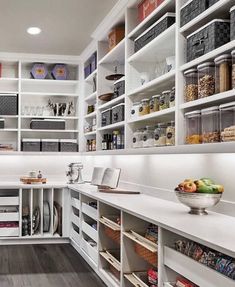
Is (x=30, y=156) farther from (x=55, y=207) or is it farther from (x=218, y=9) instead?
(x=218, y=9)

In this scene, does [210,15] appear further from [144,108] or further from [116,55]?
[116,55]

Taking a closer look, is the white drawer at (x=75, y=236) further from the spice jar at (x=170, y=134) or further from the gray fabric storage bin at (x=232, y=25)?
the gray fabric storage bin at (x=232, y=25)

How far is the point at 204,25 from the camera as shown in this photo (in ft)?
9.33

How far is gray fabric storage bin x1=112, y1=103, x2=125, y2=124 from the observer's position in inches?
177

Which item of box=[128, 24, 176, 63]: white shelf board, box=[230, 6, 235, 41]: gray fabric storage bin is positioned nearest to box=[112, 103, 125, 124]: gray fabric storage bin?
box=[128, 24, 176, 63]: white shelf board

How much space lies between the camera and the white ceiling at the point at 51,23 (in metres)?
4.29

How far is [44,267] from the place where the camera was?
4457 millimetres

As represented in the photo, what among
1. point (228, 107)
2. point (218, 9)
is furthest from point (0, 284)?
point (218, 9)

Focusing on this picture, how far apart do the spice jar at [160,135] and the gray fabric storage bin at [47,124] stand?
306cm

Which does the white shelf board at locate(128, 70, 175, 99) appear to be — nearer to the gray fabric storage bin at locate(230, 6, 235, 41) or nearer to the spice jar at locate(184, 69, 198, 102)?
the spice jar at locate(184, 69, 198, 102)

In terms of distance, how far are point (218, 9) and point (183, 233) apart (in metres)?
1.35

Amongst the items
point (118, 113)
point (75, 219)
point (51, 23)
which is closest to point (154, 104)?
point (118, 113)

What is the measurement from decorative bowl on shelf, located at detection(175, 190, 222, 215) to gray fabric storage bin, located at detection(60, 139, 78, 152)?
3.87 metres

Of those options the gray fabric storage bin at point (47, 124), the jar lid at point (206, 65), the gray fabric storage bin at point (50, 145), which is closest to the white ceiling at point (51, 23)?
the gray fabric storage bin at point (47, 124)
